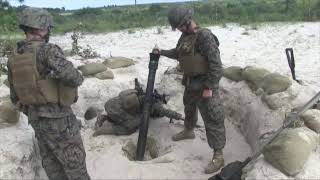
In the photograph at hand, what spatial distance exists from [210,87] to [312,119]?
0.96m

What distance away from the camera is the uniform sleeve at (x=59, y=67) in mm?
4102

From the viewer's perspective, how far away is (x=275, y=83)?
582 cm

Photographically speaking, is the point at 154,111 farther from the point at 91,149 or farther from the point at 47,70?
the point at 47,70

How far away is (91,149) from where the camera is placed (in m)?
5.86

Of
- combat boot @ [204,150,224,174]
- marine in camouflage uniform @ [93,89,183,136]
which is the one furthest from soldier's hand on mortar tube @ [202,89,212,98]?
marine in camouflage uniform @ [93,89,183,136]

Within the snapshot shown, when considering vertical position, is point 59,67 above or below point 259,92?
above

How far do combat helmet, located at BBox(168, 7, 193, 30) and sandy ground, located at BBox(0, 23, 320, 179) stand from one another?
1396mm

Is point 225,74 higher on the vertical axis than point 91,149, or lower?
higher

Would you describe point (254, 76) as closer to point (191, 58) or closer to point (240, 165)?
point (191, 58)

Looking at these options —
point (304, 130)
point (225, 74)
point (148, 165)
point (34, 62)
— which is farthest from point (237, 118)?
point (34, 62)

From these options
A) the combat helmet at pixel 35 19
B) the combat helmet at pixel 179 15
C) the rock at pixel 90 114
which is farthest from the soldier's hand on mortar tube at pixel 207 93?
the rock at pixel 90 114

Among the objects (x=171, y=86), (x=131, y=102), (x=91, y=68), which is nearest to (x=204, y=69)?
(x=131, y=102)

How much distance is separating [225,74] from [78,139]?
2.99 m

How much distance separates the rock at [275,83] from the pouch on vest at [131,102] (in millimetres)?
1412
